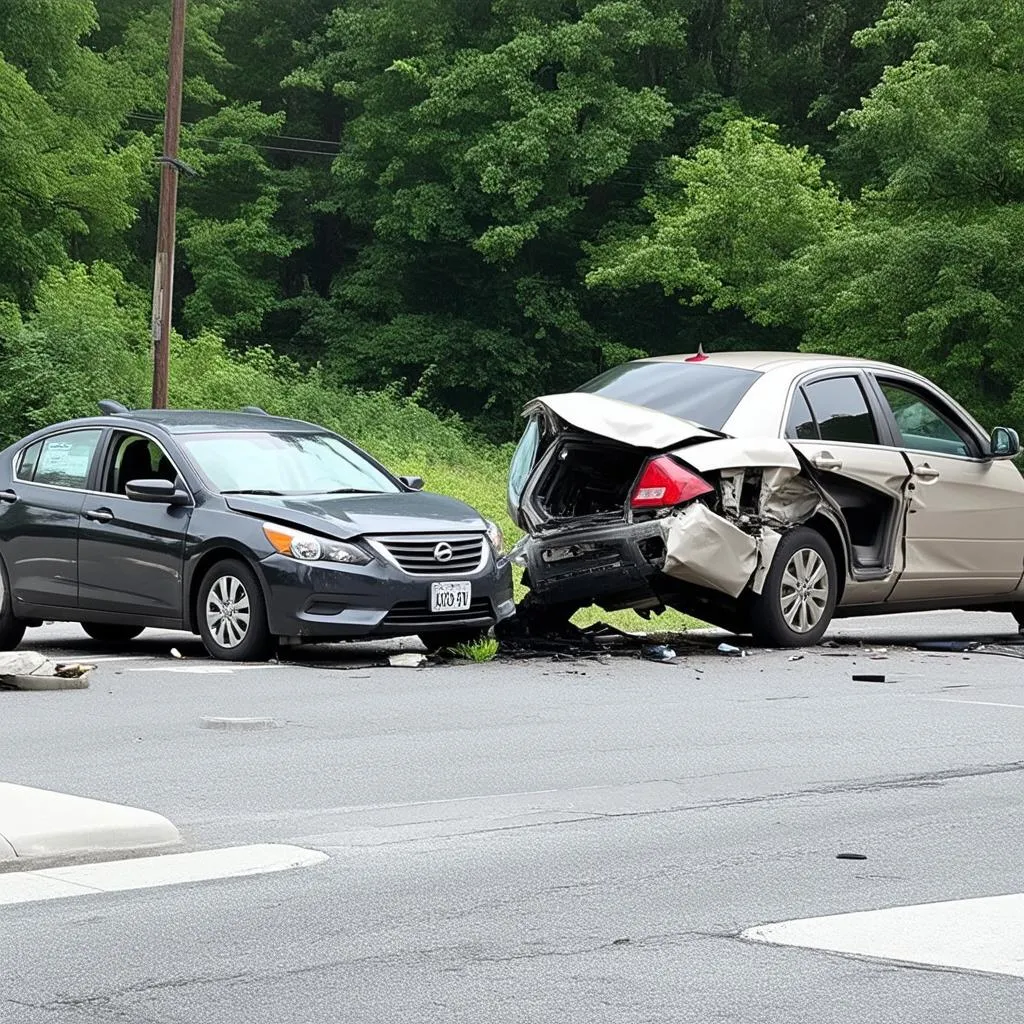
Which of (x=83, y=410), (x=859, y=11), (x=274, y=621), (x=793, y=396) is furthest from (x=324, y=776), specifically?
(x=859, y=11)

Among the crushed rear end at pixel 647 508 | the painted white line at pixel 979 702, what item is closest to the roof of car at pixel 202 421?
the crushed rear end at pixel 647 508

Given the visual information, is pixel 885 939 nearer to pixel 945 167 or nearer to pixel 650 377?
pixel 650 377

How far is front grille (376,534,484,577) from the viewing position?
1210 centimetres

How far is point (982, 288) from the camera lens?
3869 centimetres

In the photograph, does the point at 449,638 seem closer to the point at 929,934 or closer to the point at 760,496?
the point at 760,496

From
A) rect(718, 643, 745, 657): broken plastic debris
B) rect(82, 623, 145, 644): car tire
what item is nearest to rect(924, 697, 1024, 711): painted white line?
rect(718, 643, 745, 657): broken plastic debris

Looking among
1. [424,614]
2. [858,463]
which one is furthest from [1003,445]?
[424,614]

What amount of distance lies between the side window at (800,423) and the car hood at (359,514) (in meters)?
2.11

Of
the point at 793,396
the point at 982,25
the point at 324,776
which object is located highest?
the point at 982,25

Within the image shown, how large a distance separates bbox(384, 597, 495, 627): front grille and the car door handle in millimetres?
2341

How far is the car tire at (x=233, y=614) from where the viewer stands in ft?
39.6

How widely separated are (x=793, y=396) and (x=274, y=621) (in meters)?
3.75

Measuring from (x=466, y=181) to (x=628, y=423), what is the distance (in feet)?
145

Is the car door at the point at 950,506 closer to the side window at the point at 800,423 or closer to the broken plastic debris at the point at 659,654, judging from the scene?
→ the side window at the point at 800,423
